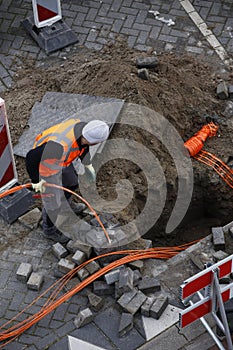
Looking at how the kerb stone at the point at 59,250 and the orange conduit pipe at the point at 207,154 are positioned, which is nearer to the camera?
the kerb stone at the point at 59,250

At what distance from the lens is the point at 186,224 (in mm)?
9555

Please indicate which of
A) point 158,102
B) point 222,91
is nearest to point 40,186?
point 158,102

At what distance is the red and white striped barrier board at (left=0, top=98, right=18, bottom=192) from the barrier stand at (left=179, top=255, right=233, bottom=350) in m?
2.60

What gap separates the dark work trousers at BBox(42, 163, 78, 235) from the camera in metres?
7.84

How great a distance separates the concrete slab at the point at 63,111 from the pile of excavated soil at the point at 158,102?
11 cm

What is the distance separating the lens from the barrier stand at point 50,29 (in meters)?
10.5

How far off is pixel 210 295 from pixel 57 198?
2241mm

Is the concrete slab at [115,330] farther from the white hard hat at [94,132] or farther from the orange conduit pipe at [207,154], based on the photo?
the orange conduit pipe at [207,154]

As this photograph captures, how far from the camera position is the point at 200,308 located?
678 centimetres

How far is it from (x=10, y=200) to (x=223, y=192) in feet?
9.37

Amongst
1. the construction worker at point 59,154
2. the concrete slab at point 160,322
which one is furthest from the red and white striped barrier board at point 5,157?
the concrete slab at point 160,322

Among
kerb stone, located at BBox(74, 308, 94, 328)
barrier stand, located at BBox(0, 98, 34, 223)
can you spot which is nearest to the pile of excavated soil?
barrier stand, located at BBox(0, 98, 34, 223)

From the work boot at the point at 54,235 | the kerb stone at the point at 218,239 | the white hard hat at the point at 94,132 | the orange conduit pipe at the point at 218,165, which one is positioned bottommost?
the work boot at the point at 54,235

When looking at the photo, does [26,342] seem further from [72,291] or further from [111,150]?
[111,150]
